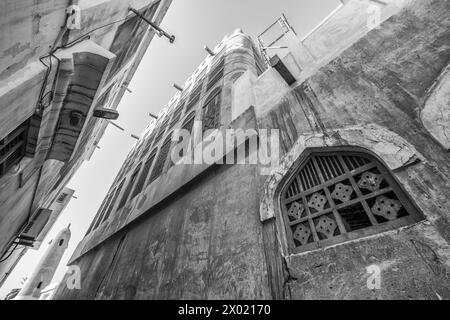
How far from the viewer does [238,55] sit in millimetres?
8977

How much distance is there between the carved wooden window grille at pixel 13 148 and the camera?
4.12 meters

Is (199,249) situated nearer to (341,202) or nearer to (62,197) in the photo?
(341,202)

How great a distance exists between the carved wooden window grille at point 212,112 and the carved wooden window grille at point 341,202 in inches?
130

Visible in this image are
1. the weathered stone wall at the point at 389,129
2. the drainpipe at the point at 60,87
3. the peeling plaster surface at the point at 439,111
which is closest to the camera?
the weathered stone wall at the point at 389,129

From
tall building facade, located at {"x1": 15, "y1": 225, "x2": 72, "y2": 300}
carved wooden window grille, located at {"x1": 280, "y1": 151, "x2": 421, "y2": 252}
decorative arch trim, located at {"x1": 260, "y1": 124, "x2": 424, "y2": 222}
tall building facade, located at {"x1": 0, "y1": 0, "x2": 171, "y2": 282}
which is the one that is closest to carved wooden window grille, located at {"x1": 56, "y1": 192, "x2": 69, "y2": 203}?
tall building facade, located at {"x1": 15, "y1": 225, "x2": 72, "y2": 300}

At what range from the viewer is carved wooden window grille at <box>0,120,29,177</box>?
4.12 metres

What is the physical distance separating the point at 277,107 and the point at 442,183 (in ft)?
8.57

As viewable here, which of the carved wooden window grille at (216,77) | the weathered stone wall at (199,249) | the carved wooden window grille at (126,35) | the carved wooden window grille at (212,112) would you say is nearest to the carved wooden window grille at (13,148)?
the carved wooden window grille at (126,35)

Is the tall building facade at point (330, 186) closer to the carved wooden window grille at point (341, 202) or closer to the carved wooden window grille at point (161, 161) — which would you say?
the carved wooden window grille at point (341, 202)

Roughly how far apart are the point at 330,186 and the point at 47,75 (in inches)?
182

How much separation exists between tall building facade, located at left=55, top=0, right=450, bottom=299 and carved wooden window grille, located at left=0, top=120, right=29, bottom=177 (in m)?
3.24

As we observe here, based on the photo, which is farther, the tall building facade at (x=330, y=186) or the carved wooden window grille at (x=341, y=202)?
the carved wooden window grille at (x=341, y=202)

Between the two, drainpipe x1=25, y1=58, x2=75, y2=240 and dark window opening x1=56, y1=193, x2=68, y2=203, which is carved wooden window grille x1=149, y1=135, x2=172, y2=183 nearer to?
drainpipe x1=25, y1=58, x2=75, y2=240

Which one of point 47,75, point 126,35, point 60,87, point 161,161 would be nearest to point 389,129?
point 47,75
